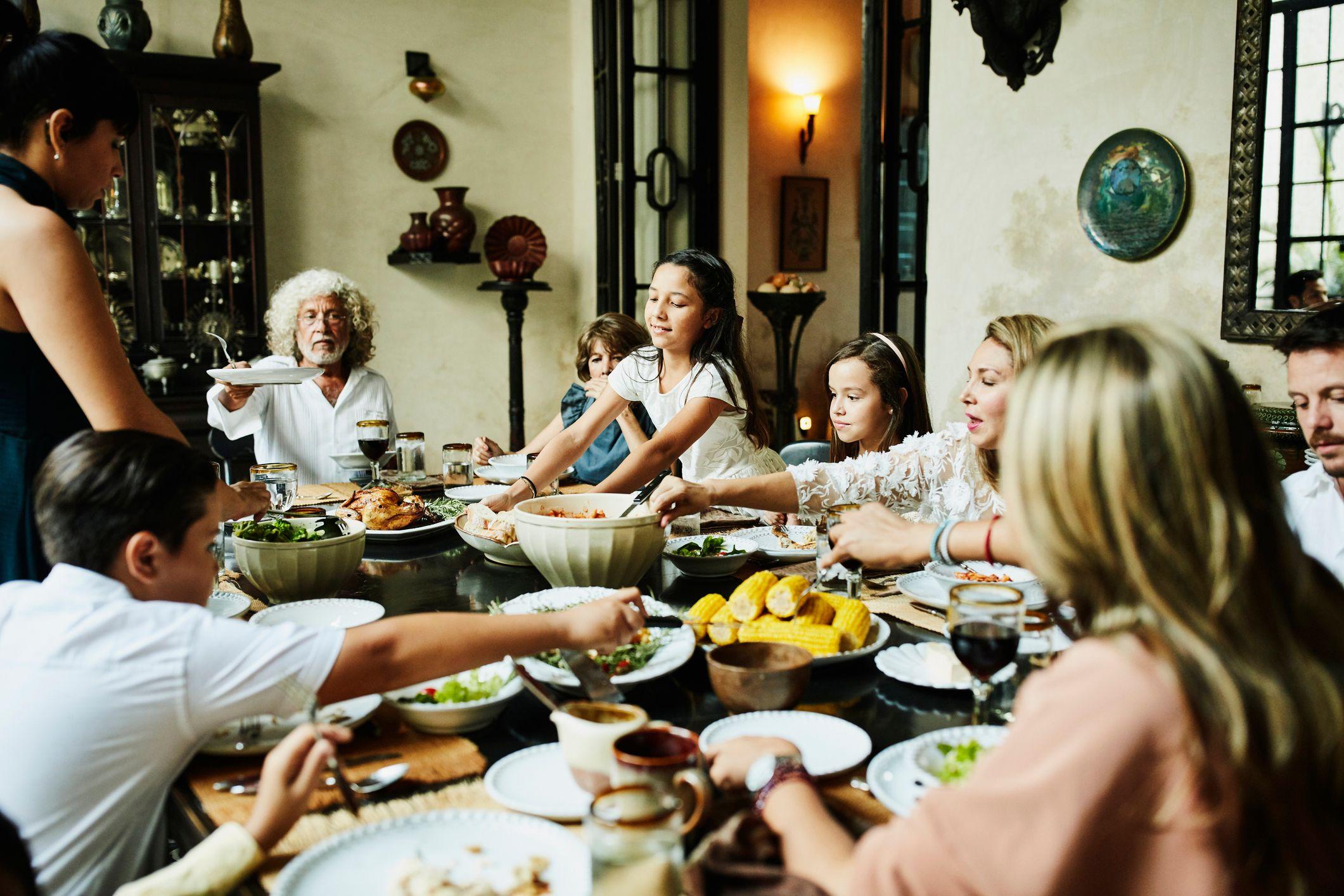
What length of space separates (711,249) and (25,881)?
501 centimetres

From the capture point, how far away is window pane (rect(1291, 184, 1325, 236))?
10.3 ft

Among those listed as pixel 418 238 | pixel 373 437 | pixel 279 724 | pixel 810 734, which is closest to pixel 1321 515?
pixel 810 734

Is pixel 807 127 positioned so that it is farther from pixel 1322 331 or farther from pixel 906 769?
pixel 906 769

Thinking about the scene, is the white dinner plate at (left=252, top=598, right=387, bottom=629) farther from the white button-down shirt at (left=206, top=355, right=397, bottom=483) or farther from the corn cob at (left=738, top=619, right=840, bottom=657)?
the white button-down shirt at (left=206, top=355, right=397, bottom=483)

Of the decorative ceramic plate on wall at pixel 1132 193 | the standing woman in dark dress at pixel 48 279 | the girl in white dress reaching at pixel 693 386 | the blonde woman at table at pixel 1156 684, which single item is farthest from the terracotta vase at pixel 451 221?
the blonde woman at table at pixel 1156 684

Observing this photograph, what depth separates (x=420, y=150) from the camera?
598 cm

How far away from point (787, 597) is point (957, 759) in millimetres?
470

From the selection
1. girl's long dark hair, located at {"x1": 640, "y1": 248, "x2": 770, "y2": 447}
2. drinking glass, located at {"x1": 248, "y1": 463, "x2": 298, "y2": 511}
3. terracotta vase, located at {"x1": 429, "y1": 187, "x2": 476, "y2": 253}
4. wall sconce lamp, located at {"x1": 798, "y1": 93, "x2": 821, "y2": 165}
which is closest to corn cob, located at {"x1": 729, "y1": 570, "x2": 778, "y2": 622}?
drinking glass, located at {"x1": 248, "y1": 463, "x2": 298, "y2": 511}

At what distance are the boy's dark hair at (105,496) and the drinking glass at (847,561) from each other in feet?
3.20

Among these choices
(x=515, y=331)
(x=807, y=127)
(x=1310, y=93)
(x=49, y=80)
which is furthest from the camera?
(x=807, y=127)

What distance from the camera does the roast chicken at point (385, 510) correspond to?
2.47 metres

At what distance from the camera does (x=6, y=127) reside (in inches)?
69.6

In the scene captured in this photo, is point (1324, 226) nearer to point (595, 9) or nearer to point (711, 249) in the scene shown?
point (711, 249)

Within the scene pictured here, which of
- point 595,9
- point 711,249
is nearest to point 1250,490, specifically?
point 711,249
